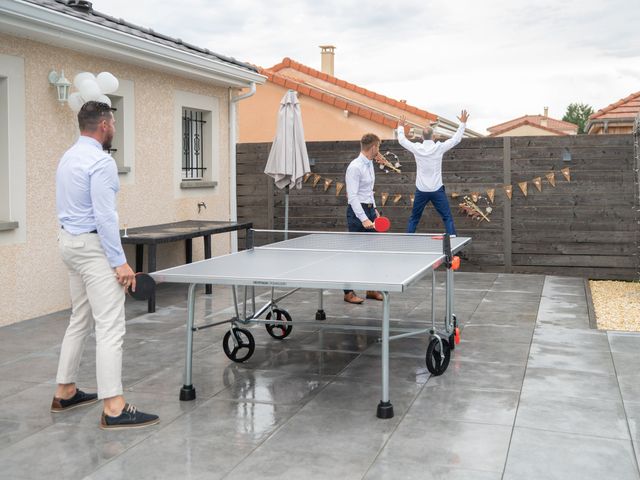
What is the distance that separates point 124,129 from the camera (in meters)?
9.39

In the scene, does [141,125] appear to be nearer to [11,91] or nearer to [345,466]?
[11,91]

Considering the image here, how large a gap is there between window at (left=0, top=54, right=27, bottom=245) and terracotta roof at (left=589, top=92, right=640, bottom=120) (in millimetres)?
11987

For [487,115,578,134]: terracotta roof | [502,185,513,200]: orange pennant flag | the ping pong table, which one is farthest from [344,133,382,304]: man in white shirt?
[487,115,578,134]: terracotta roof

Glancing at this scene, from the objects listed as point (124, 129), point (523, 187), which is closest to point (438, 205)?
point (523, 187)

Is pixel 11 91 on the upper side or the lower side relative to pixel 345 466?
upper

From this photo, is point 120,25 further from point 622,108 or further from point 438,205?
point 622,108

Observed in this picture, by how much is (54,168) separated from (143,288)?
4.22 meters

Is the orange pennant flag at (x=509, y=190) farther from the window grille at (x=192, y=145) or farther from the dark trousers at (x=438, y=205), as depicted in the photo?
the window grille at (x=192, y=145)

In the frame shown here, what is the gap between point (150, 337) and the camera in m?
7.00

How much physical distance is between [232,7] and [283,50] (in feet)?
53.3

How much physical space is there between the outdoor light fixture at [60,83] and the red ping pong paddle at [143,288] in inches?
166

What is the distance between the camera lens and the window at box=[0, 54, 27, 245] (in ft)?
24.7

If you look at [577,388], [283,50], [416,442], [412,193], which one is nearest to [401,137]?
[412,193]

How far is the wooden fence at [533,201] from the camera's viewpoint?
425 inches
